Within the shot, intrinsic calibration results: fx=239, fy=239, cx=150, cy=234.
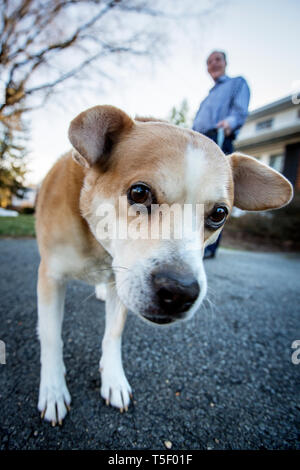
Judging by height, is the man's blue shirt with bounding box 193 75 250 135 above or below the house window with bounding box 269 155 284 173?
below

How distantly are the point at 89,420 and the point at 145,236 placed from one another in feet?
3.38

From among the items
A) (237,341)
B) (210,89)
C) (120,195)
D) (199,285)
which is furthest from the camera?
(210,89)

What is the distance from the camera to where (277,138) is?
48.1ft

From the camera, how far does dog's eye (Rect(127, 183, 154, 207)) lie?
122 cm

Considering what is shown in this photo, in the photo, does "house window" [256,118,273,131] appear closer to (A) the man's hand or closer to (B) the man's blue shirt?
(B) the man's blue shirt

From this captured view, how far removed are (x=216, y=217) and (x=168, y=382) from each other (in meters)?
1.13

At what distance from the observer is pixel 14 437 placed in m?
1.14

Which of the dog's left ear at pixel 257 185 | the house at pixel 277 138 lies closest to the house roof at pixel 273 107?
the house at pixel 277 138

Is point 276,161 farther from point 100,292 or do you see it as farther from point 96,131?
point 96,131

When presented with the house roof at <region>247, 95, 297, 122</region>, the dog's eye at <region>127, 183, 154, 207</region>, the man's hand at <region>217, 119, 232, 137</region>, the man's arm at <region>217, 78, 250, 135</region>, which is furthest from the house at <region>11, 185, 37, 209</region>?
the dog's eye at <region>127, 183, 154, 207</region>

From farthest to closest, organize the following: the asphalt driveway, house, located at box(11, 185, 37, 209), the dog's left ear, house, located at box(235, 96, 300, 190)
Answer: house, located at box(11, 185, 37, 209) < house, located at box(235, 96, 300, 190) < the dog's left ear < the asphalt driveway

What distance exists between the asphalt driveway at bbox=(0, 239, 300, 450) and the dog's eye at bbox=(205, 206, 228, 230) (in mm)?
559
